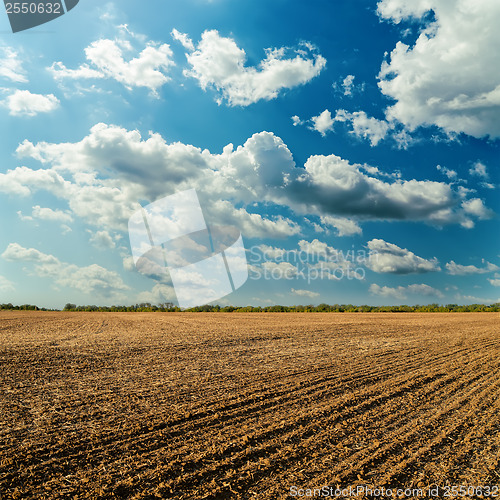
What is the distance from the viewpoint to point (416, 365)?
10242mm

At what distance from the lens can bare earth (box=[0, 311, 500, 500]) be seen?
396 cm

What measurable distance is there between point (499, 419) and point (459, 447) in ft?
5.98

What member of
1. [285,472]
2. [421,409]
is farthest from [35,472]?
[421,409]

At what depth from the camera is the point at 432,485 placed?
4004 millimetres

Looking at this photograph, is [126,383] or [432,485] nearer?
[432,485]

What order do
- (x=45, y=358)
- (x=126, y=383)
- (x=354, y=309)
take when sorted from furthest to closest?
(x=354, y=309)
(x=45, y=358)
(x=126, y=383)

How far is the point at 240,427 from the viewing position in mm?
5281

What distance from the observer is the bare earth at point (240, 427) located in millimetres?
3959

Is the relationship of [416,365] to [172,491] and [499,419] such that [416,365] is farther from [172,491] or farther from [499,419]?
[172,491]

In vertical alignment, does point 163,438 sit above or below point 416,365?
above

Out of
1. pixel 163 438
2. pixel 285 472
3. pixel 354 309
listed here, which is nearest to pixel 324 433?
pixel 285 472

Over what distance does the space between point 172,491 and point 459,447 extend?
408 centimetres

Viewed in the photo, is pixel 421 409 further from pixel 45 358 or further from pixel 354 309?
pixel 354 309

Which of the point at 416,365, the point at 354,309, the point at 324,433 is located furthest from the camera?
the point at 354,309
